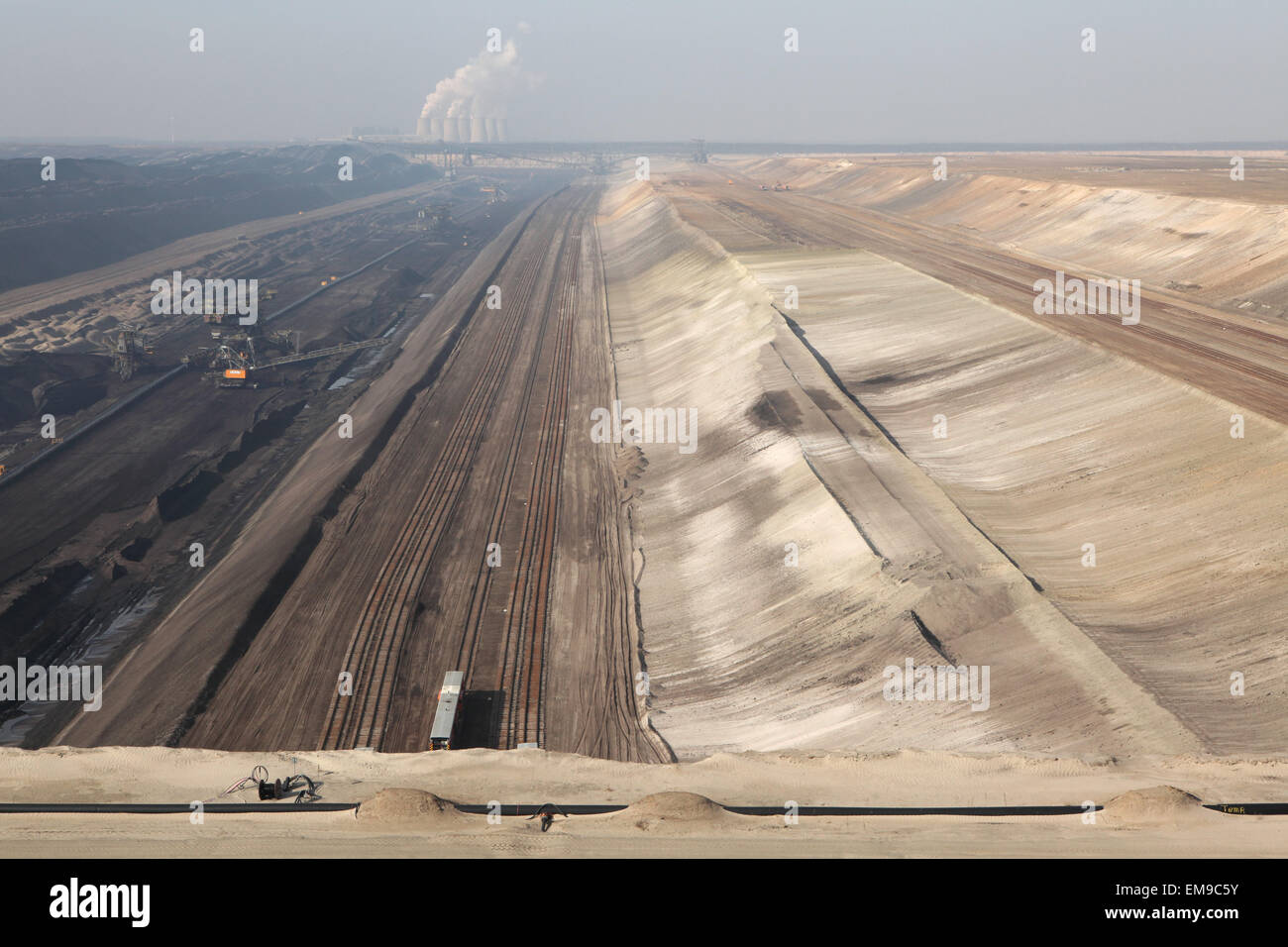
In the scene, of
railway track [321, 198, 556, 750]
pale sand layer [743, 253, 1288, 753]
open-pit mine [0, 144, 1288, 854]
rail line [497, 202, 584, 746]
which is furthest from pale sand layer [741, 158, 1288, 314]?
railway track [321, 198, 556, 750]

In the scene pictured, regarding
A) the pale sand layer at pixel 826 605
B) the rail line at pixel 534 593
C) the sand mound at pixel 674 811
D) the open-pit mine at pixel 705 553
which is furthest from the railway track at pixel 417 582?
the sand mound at pixel 674 811

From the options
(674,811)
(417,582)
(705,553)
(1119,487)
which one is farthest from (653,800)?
(1119,487)

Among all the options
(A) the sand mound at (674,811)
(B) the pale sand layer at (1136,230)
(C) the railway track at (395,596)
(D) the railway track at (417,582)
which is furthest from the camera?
(B) the pale sand layer at (1136,230)

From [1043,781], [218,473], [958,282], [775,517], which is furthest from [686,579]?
[958,282]

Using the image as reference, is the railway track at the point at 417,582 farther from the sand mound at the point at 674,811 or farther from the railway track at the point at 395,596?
the sand mound at the point at 674,811

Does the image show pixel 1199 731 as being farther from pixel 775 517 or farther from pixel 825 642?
pixel 775 517

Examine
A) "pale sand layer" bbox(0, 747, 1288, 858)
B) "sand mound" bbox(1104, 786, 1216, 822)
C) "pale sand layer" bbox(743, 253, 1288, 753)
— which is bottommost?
"pale sand layer" bbox(0, 747, 1288, 858)

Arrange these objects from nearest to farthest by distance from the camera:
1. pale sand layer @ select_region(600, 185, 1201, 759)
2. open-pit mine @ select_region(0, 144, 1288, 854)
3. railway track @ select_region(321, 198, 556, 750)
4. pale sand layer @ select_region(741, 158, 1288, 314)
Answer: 1. open-pit mine @ select_region(0, 144, 1288, 854)
2. pale sand layer @ select_region(600, 185, 1201, 759)
3. railway track @ select_region(321, 198, 556, 750)
4. pale sand layer @ select_region(741, 158, 1288, 314)

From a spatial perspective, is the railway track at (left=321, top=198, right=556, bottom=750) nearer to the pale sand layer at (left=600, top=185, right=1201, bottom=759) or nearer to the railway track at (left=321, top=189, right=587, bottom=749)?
the railway track at (left=321, top=189, right=587, bottom=749)
